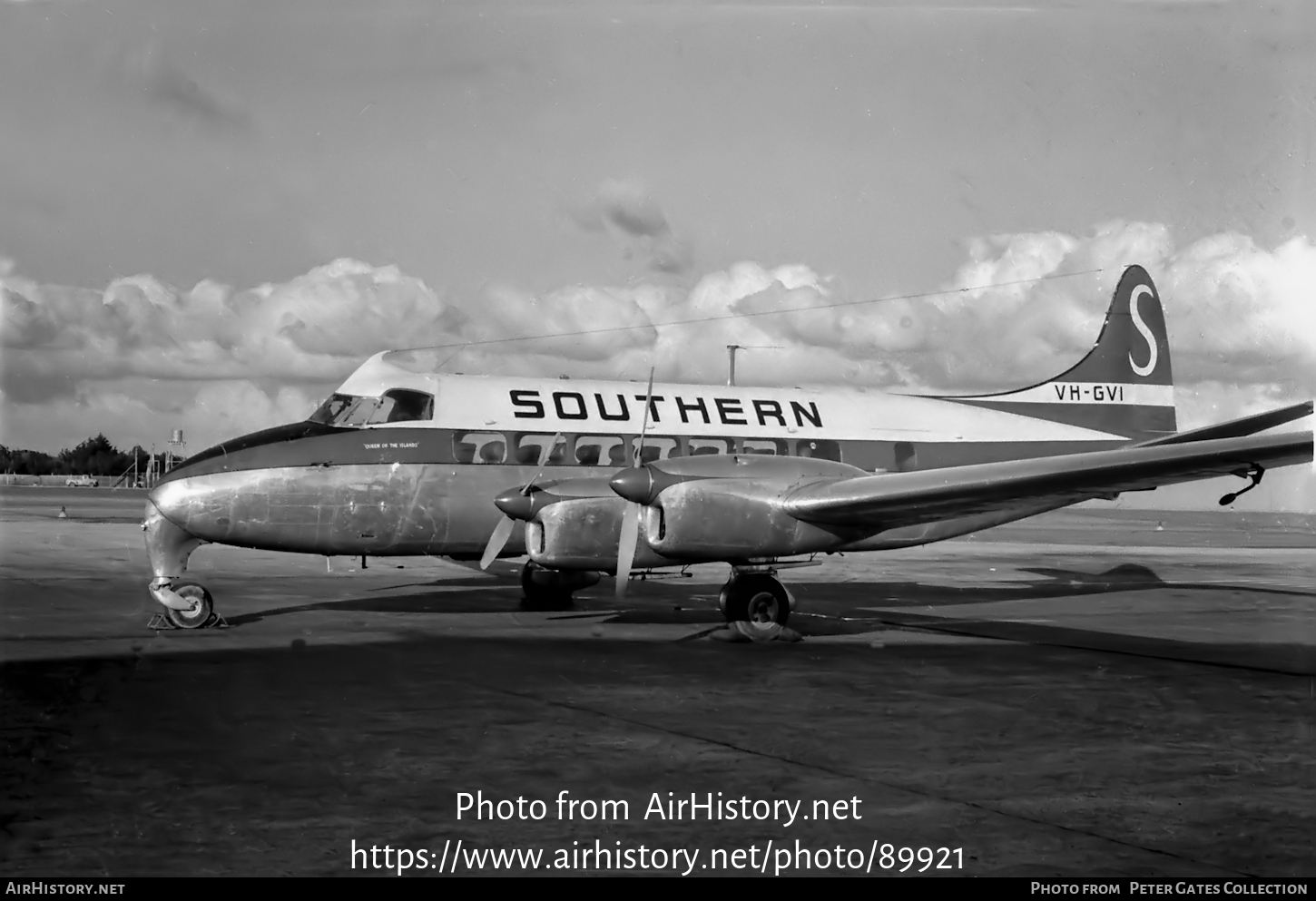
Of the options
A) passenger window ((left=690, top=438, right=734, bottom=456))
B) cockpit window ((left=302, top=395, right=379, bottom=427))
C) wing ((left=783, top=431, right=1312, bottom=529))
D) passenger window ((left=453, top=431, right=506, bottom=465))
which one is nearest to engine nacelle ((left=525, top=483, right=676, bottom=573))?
passenger window ((left=453, top=431, right=506, bottom=465))

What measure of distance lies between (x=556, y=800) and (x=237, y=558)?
972 inches

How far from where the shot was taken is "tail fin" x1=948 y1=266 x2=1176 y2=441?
2077 cm

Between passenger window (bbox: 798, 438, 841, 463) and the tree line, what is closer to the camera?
passenger window (bbox: 798, 438, 841, 463)

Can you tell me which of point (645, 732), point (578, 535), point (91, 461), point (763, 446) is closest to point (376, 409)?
point (578, 535)

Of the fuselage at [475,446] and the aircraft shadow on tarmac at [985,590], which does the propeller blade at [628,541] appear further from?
the aircraft shadow on tarmac at [985,590]

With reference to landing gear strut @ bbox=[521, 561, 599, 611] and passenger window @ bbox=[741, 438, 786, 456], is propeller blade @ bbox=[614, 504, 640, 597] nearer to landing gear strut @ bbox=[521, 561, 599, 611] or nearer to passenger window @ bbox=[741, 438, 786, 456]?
landing gear strut @ bbox=[521, 561, 599, 611]

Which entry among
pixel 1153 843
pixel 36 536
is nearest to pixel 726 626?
pixel 1153 843

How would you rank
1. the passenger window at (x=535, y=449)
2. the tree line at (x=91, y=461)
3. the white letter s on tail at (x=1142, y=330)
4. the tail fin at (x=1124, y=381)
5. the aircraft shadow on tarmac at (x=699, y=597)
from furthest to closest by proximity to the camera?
the tree line at (x=91, y=461) → the white letter s on tail at (x=1142, y=330) → the tail fin at (x=1124, y=381) → the aircraft shadow on tarmac at (x=699, y=597) → the passenger window at (x=535, y=449)

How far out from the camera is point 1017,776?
7648 millimetres

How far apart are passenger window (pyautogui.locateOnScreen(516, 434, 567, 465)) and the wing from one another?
4.47 m

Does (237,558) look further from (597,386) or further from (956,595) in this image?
(956,595)

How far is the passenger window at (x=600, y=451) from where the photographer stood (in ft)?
56.8

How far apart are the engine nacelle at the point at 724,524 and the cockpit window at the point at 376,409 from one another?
4.28 metres

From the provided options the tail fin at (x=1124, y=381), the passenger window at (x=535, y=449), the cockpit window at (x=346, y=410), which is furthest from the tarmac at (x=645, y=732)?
the tail fin at (x=1124, y=381)
